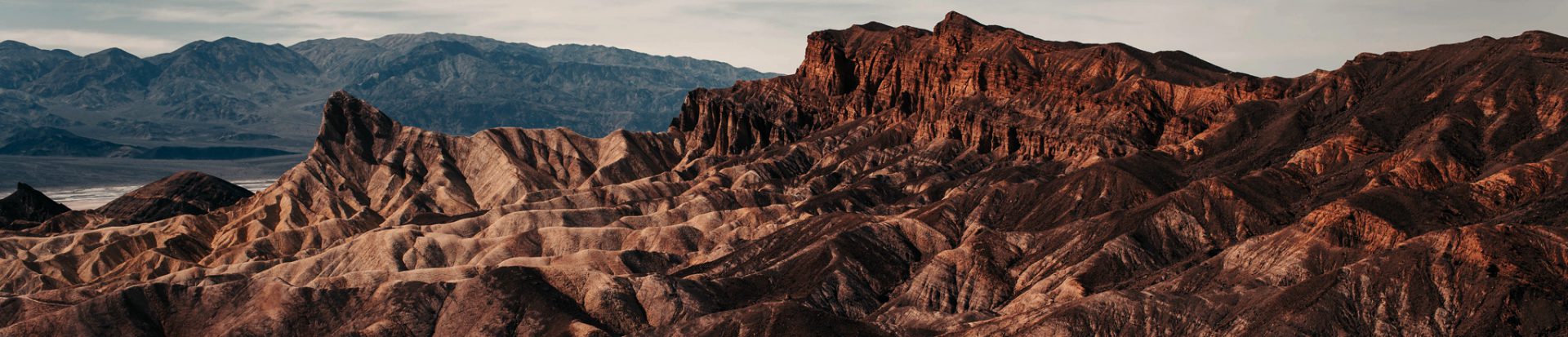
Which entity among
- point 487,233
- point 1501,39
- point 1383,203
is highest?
point 1501,39

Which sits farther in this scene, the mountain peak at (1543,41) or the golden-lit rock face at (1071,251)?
the mountain peak at (1543,41)

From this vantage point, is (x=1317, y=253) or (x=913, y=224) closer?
(x=1317, y=253)

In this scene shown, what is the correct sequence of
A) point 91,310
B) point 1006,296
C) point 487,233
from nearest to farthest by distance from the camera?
1. point 91,310
2. point 1006,296
3. point 487,233

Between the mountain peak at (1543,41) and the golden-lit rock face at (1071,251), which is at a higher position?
the mountain peak at (1543,41)

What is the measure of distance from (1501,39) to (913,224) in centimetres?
7425

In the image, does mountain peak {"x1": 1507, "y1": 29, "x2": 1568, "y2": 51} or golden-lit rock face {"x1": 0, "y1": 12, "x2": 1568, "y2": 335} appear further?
mountain peak {"x1": 1507, "y1": 29, "x2": 1568, "y2": 51}

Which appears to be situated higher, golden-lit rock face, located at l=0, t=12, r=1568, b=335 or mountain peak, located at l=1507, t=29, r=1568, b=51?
mountain peak, located at l=1507, t=29, r=1568, b=51

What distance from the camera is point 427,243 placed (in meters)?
180

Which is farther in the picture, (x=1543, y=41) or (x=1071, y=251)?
(x=1543, y=41)

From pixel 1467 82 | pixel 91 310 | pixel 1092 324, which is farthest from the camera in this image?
pixel 1467 82

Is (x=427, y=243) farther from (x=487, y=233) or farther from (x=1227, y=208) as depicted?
(x=1227, y=208)

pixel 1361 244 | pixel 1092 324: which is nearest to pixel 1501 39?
pixel 1361 244

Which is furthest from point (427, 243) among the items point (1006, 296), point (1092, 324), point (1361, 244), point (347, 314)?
point (1361, 244)

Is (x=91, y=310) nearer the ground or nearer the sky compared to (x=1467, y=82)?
nearer the ground
